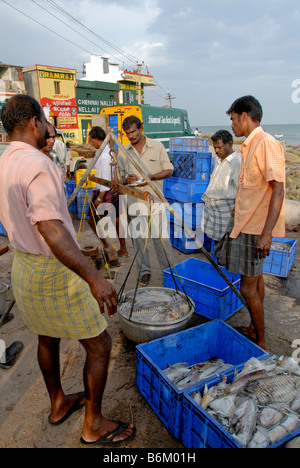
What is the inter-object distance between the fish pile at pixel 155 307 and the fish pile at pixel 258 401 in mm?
902

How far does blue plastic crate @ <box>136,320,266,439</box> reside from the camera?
7.29ft

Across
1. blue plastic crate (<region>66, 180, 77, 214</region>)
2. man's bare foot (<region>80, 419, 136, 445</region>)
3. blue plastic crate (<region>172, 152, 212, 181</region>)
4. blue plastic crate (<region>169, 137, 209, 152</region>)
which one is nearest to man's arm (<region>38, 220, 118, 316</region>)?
man's bare foot (<region>80, 419, 136, 445</region>)

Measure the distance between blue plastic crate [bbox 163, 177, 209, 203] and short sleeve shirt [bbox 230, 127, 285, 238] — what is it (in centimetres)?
258

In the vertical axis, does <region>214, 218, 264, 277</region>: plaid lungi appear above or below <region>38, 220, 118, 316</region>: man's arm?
below

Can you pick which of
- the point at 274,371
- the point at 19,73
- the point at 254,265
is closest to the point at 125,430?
the point at 274,371

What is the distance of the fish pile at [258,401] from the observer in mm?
1920

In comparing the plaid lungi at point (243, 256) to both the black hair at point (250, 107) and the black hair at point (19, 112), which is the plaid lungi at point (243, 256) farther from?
the black hair at point (19, 112)

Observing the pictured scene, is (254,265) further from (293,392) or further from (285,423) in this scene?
(285,423)

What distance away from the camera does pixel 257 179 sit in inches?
109

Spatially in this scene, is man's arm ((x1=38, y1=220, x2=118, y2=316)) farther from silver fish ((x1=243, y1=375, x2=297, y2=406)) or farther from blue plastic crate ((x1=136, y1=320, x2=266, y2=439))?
silver fish ((x1=243, y1=375, x2=297, y2=406))

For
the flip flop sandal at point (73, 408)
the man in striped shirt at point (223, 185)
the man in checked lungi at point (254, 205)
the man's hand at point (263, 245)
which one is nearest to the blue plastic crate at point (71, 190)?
the man in striped shirt at point (223, 185)

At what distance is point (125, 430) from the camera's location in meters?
2.24

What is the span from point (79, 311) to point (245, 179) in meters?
1.92

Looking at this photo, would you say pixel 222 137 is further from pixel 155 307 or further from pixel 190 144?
pixel 190 144
